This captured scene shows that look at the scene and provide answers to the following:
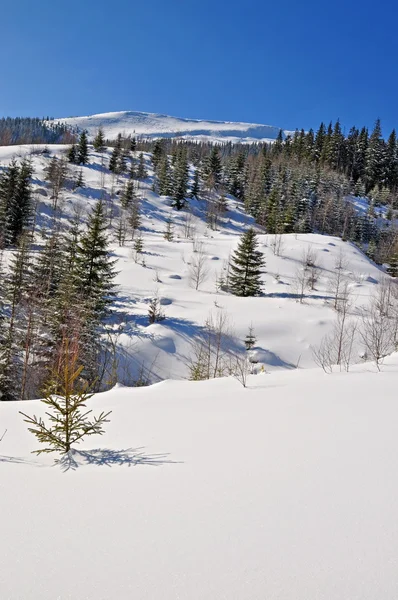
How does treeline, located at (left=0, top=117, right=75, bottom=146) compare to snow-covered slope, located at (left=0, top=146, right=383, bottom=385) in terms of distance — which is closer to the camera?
snow-covered slope, located at (left=0, top=146, right=383, bottom=385)

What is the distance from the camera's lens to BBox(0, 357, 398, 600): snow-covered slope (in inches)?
68.6

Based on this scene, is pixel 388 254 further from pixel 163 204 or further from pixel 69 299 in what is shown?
pixel 69 299

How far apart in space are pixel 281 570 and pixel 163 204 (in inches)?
2530

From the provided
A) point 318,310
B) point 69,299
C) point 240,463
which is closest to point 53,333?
point 69,299

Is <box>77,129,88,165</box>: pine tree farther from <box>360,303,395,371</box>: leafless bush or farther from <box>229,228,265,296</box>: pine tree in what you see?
<box>360,303,395,371</box>: leafless bush

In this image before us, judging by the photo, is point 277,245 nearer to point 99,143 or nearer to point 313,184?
point 313,184

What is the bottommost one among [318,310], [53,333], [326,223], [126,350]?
[126,350]

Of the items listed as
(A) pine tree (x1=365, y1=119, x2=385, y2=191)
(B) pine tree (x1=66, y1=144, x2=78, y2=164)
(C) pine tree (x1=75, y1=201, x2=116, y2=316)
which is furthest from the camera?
(A) pine tree (x1=365, y1=119, x2=385, y2=191)

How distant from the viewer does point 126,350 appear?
18.7m

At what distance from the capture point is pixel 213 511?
2404 millimetres

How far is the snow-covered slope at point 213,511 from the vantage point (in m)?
1.74

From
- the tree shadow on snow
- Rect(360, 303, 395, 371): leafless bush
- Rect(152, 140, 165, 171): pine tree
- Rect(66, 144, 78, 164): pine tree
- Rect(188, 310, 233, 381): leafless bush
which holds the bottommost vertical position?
Rect(188, 310, 233, 381): leafless bush

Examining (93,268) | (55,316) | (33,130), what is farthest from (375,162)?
(33,130)

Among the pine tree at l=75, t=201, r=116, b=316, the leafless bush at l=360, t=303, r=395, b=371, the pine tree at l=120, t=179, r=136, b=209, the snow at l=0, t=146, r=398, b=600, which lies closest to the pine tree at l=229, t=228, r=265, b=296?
the leafless bush at l=360, t=303, r=395, b=371
